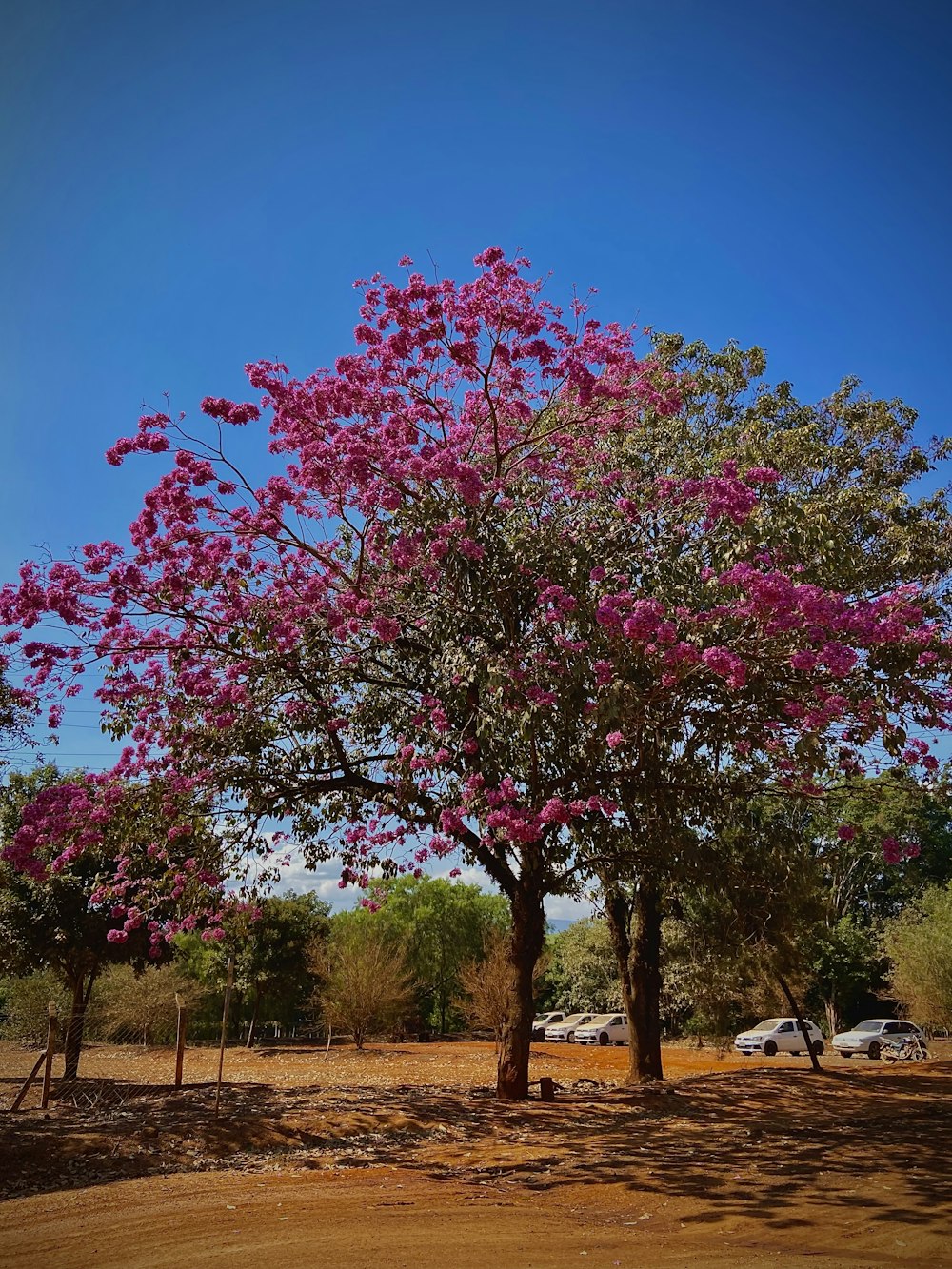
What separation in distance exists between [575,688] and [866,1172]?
5374 millimetres

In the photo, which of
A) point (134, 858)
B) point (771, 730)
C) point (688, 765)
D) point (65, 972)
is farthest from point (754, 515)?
point (65, 972)

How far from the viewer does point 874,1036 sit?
28.5 meters

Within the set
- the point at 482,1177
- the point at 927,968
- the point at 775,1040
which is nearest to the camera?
the point at 482,1177

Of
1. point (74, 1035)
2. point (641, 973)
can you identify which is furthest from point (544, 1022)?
point (641, 973)

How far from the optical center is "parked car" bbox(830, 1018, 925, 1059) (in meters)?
28.3

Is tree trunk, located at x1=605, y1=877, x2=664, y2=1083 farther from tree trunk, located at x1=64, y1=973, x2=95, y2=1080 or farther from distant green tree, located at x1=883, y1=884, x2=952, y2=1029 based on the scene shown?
distant green tree, located at x1=883, y1=884, x2=952, y2=1029

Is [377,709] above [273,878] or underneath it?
above

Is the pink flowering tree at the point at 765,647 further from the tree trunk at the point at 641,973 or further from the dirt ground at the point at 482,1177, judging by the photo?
the dirt ground at the point at 482,1177

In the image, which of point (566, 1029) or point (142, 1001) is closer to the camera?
point (142, 1001)

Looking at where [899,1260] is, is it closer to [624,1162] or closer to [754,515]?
[624,1162]

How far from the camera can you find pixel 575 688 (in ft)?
30.8

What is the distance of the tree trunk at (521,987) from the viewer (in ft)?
46.3

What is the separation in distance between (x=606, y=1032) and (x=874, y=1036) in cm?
1135

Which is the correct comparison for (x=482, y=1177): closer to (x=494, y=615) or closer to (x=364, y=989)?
(x=494, y=615)
